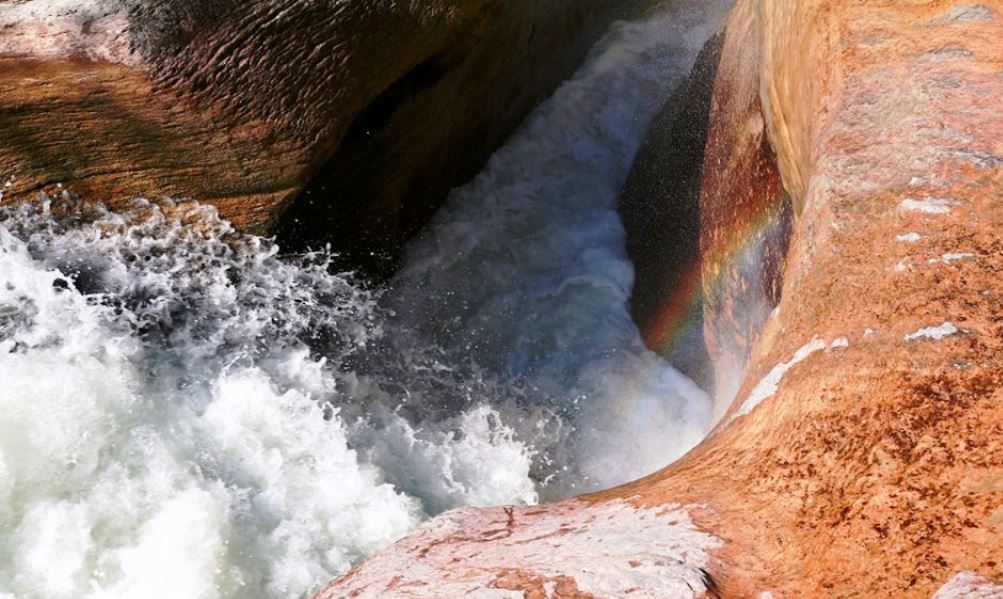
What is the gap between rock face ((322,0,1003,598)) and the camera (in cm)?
172

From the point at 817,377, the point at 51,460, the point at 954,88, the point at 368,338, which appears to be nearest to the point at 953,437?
the point at 817,377

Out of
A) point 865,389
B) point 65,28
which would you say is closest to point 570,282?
point 65,28

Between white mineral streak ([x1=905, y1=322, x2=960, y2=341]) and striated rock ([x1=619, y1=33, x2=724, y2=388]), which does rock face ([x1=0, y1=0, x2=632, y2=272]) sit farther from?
white mineral streak ([x1=905, y1=322, x2=960, y2=341])

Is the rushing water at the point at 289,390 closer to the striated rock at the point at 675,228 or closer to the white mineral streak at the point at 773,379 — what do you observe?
the striated rock at the point at 675,228

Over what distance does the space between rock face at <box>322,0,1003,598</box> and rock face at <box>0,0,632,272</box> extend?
157 cm

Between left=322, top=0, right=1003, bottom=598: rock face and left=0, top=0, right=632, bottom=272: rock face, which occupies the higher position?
left=0, top=0, right=632, bottom=272: rock face

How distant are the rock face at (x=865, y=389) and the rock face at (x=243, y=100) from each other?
1.57m

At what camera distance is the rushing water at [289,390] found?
2967 mm

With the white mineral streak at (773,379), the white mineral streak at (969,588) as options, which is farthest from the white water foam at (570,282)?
the white mineral streak at (969,588)

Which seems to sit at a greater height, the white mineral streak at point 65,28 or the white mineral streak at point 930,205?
the white mineral streak at point 65,28

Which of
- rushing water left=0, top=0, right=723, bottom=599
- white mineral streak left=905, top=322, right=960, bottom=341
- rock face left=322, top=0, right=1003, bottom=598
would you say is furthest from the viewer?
rushing water left=0, top=0, right=723, bottom=599

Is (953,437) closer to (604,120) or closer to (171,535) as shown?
(171,535)

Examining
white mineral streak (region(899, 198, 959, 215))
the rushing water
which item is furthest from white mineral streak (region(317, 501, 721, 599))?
the rushing water

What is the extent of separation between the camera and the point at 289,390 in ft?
11.9
